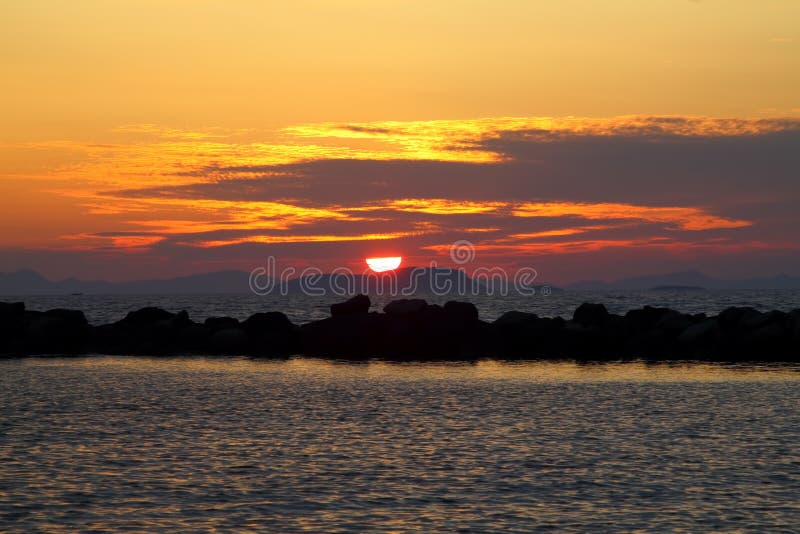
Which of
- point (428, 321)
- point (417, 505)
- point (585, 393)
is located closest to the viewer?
point (417, 505)

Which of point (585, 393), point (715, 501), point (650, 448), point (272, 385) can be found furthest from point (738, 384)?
point (715, 501)

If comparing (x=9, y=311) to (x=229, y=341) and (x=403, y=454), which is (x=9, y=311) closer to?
(x=229, y=341)

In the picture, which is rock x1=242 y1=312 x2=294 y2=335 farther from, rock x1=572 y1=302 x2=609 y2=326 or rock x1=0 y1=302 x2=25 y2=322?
rock x1=572 y1=302 x2=609 y2=326

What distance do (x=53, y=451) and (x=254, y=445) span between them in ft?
15.6

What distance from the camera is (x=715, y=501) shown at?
17453 millimetres

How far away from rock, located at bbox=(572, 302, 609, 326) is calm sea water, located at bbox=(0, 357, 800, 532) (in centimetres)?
1914

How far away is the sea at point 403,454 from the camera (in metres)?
16.4

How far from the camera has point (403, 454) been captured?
72.8ft

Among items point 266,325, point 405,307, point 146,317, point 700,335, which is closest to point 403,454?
point 700,335

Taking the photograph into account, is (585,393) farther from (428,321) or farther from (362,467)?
(428,321)

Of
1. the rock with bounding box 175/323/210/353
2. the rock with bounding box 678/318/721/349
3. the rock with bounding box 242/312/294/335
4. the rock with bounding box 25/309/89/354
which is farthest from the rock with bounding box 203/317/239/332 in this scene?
the rock with bounding box 678/318/721/349

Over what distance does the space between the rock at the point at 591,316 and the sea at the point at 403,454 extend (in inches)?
757

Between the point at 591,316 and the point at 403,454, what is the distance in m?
38.7

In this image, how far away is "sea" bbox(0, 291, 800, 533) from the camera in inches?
647
